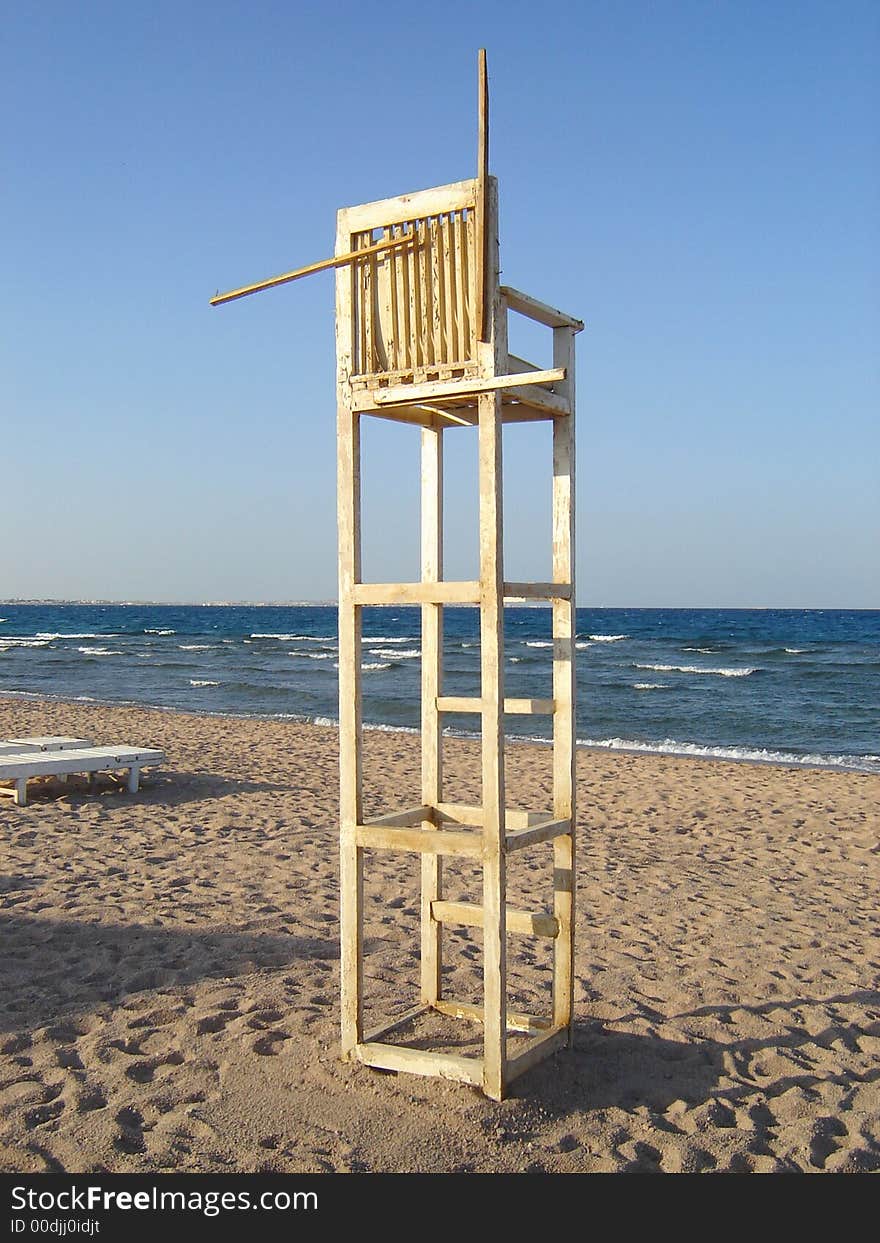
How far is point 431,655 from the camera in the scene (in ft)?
14.9

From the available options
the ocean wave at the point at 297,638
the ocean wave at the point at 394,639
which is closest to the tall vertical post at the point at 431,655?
the ocean wave at the point at 394,639

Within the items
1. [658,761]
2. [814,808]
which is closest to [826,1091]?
[814,808]

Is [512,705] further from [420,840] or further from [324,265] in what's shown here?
[324,265]

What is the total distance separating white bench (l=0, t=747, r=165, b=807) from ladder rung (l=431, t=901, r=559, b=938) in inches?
263

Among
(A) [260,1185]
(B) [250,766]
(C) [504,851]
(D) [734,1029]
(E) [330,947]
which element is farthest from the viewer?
(B) [250,766]

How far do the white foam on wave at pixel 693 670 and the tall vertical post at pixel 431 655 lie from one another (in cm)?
3047

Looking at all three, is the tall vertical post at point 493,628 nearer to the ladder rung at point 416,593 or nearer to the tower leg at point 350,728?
the ladder rung at point 416,593

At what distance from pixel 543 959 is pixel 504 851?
2449 millimetres

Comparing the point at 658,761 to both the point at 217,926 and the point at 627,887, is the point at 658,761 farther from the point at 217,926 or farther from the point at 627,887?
the point at 217,926

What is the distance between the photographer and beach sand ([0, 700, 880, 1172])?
371 centimetres

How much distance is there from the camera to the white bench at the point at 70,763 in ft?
32.4

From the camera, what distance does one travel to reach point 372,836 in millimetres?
4090

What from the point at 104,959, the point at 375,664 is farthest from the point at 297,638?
the point at 104,959

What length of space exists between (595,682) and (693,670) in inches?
209
